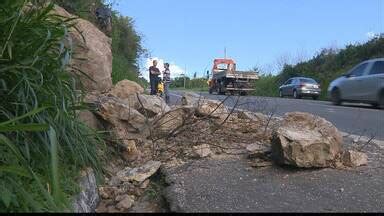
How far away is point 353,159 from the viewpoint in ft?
16.5

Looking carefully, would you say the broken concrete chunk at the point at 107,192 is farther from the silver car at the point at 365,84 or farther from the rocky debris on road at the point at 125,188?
the silver car at the point at 365,84

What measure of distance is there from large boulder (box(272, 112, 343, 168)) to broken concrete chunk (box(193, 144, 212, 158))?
0.74 m

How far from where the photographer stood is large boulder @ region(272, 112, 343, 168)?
4.64 meters

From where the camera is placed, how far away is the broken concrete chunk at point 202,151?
5352mm

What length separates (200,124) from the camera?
611 centimetres

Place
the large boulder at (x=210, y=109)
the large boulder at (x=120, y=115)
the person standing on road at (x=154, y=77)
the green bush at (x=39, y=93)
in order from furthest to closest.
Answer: the person standing on road at (x=154, y=77) < the large boulder at (x=210, y=109) < the large boulder at (x=120, y=115) < the green bush at (x=39, y=93)

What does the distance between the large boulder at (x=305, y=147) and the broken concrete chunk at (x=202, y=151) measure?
0.74m

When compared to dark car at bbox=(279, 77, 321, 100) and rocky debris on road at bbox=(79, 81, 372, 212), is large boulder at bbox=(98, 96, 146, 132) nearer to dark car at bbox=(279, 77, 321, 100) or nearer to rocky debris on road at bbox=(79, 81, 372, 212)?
rocky debris on road at bbox=(79, 81, 372, 212)

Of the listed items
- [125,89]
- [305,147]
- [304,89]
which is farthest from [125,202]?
[304,89]

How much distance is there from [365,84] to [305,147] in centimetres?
1426

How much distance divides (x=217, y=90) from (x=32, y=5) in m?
33.0

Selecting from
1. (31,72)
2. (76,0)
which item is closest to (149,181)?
(31,72)

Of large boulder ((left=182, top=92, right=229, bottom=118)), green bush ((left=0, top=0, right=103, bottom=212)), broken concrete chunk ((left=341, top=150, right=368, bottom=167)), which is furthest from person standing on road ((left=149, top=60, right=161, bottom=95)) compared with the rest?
green bush ((left=0, top=0, right=103, bottom=212))

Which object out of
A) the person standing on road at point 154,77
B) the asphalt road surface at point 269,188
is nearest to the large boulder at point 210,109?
the asphalt road surface at point 269,188
